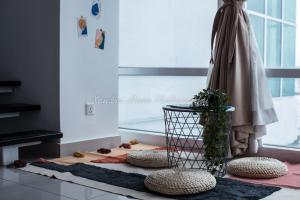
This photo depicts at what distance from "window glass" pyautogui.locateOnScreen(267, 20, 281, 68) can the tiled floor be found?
5.76ft

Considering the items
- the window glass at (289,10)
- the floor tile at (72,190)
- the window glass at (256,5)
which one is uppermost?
the window glass at (256,5)

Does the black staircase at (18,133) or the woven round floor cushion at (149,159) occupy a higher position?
the black staircase at (18,133)

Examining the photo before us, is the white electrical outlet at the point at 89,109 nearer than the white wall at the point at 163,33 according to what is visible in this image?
Yes

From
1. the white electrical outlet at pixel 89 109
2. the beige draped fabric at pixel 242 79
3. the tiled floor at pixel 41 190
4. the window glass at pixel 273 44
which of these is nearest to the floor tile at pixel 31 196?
the tiled floor at pixel 41 190

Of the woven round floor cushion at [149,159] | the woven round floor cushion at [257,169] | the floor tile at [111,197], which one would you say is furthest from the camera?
the woven round floor cushion at [149,159]

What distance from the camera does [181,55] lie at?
385cm

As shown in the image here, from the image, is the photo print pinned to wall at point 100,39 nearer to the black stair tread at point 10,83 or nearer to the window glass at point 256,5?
the black stair tread at point 10,83

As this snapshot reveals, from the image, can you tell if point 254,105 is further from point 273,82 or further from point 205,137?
point 205,137

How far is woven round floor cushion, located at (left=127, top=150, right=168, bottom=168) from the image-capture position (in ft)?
8.95

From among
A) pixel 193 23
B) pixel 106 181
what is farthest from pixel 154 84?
pixel 106 181

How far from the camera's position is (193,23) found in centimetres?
381

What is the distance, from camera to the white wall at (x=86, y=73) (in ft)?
10.4

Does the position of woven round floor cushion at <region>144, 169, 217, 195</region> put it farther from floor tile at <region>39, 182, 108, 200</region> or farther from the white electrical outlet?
the white electrical outlet

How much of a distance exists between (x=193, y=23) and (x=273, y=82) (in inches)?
40.8
